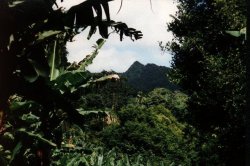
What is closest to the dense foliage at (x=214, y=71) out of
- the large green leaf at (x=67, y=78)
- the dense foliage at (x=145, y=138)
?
the dense foliage at (x=145, y=138)

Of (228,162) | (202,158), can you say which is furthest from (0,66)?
(228,162)

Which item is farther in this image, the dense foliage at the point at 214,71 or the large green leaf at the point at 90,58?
the dense foliage at the point at 214,71

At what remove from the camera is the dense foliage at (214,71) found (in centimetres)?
1741

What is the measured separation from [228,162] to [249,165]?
16100 millimetres

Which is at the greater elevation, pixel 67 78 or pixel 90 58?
pixel 90 58

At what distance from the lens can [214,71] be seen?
1811cm

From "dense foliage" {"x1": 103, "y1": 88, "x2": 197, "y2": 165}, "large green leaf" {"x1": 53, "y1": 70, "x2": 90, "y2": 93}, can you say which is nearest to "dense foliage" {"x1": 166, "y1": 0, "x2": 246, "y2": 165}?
"dense foliage" {"x1": 103, "y1": 88, "x2": 197, "y2": 165}

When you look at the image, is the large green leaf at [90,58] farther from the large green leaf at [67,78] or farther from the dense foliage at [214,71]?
the dense foliage at [214,71]

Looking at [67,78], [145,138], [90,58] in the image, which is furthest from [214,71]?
[67,78]

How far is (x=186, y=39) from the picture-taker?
A: 21.0 m

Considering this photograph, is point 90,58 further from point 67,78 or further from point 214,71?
point 214,71

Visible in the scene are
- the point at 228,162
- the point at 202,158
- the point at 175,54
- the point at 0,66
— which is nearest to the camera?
the point at 0,66

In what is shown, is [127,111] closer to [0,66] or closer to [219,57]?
[219,57]

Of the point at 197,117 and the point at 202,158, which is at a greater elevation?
the point at 197,117
